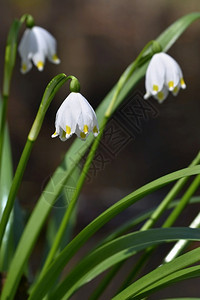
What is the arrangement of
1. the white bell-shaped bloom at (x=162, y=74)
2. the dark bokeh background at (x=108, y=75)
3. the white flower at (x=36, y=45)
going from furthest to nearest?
1. the dark bokeh background at (x=108, y=75)
2. the white flower at (x=36, y=45)
3. the white bell-shaped bloom at (x=162, y=74)

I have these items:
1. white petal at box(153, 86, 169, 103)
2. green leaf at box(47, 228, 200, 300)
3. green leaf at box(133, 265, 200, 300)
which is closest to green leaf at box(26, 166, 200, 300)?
green leaf at box(47, 228, 200, 300)

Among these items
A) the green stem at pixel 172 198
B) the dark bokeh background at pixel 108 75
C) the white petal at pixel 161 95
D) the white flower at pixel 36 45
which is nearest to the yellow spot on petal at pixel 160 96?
the white petal at pixel 161 95

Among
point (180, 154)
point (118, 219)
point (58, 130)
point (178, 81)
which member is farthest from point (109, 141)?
point (180, 154)

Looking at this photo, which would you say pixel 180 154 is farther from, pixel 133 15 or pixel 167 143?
pixel 133 15

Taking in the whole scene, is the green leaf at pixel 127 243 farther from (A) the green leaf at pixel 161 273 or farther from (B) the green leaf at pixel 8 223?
(B) the green leaf at pixel 8 223

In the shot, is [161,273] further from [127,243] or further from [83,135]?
[83,135]

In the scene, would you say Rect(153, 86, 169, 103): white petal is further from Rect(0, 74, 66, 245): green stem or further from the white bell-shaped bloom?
Rect(0, 74, 66, 245): green stem
